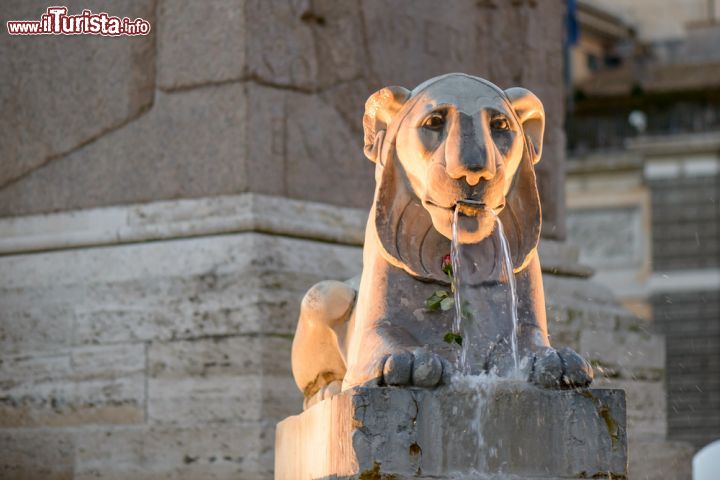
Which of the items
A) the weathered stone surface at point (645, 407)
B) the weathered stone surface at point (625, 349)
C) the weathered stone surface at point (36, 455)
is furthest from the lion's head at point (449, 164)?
the weathered stone surface at point (645, 407)

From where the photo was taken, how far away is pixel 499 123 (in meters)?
5.48

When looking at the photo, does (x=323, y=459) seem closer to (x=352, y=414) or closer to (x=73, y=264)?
(x=352, y=414)

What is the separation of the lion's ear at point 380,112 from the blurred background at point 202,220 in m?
2.17

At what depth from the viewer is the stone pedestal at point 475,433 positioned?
16.4ft

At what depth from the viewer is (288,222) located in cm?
816

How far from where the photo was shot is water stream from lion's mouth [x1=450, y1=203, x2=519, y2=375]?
5.42m

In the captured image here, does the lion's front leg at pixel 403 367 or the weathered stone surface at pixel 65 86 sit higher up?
the weathered stone surface at pixel 65 86

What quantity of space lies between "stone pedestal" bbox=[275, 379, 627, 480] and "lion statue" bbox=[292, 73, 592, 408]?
0.37ft

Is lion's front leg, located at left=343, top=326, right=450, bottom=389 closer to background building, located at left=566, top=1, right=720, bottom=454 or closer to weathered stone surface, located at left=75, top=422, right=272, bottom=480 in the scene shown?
weathered stone surface, located at left=75, top=422, right=272, bottom=480

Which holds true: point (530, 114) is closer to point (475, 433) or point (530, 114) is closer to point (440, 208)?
point (440, 208)

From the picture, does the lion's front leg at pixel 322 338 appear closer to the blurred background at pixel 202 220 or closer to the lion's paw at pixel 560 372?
the lion's paw at pixel 560 372

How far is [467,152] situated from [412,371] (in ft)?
2.40

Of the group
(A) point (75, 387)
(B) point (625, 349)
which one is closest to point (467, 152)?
(A) point (75, 387)

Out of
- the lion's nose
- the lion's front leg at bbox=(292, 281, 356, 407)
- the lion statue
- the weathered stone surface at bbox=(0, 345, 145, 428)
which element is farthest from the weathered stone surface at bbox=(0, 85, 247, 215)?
the lion's nose
